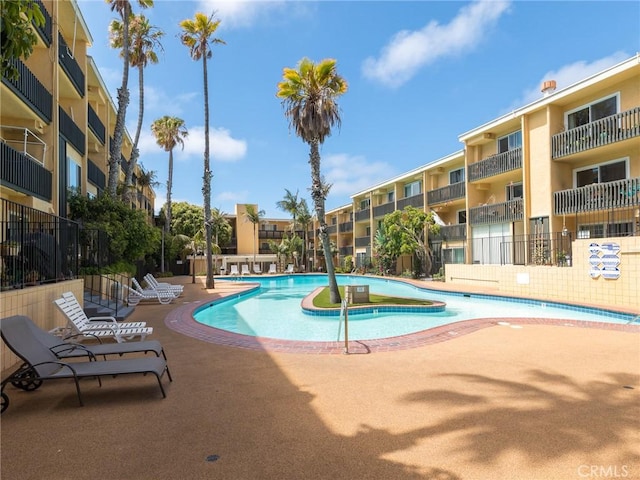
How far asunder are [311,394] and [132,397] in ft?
7.66

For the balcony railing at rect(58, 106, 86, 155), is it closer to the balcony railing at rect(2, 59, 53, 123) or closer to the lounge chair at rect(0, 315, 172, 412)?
the balcony railing at rect(2, 59, 53, 123)

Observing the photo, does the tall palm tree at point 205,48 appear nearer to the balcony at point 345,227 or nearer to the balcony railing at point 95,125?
the balcony railing at point 95,125

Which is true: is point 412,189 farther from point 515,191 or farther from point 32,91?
point 32,91

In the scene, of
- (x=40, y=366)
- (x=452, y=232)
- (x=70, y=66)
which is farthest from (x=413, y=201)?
(x=40, y=366)

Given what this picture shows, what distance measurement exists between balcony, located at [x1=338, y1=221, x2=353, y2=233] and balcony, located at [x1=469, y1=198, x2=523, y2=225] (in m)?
17.8

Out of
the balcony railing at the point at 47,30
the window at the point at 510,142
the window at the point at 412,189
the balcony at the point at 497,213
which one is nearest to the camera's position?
the balcony railing at the point at 47,30

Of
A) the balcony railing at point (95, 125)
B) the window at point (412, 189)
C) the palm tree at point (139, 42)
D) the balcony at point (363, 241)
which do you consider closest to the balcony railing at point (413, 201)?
the window at point (412, 189)

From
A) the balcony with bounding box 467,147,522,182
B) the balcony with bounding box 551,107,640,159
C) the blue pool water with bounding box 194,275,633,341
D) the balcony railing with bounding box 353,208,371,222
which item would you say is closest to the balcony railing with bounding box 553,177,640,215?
the balcony with bounding box 551,107,640,159

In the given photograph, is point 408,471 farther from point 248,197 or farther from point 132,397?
point 248,197

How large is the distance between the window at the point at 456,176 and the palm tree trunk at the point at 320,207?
14681 mm

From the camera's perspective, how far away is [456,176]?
2602cm

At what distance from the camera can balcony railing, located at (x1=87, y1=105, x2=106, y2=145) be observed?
18997mm

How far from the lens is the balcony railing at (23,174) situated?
1037 cm

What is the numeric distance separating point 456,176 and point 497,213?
5.84 meters
